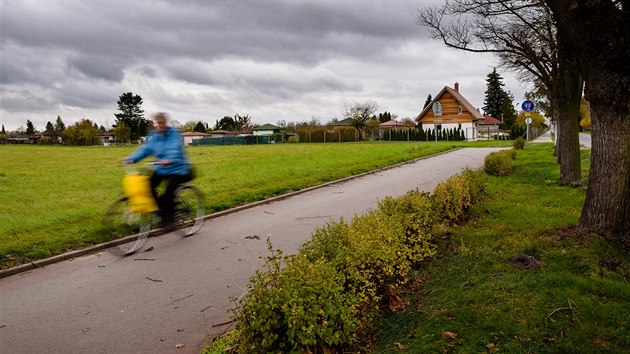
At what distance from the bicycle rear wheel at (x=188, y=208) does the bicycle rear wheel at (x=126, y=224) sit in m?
0.49

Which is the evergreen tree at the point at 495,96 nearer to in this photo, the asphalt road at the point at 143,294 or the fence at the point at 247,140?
the fence at the point at 247,140

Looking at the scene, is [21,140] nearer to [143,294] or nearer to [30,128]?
[30,128]

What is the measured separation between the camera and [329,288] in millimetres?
3391

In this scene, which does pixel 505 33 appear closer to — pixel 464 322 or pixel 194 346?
pixel 464 322

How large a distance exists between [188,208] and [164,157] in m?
1.12

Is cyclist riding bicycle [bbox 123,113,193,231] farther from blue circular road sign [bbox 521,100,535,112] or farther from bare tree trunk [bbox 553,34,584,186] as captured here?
blue circular road sign [bbox 521,100,535,112]

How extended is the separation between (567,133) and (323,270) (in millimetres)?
12014

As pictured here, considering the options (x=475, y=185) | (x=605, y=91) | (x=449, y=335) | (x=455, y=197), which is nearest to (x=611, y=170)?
(x=605, y=91)

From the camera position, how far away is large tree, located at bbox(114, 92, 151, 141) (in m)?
87.3

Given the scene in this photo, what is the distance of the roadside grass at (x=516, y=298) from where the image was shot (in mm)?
3709

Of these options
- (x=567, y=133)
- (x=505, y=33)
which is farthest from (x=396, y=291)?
(x=505, y=33)

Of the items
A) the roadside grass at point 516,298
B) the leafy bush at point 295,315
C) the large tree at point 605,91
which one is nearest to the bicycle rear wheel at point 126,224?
the leafy bush at point 295,315

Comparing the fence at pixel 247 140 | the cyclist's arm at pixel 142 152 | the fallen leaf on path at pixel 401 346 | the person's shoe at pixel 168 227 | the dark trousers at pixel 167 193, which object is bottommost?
the fallen leaf on path at pixel 401 346

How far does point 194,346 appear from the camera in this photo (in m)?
3.92
